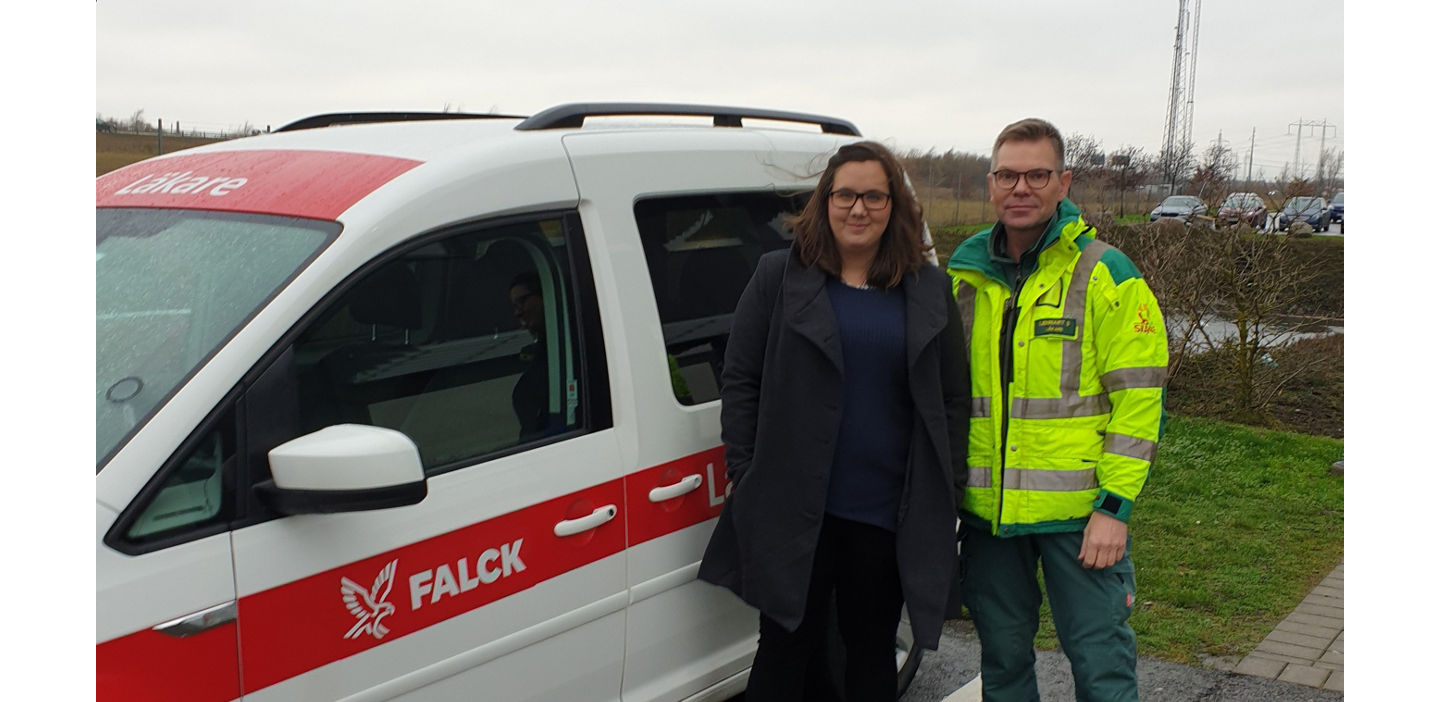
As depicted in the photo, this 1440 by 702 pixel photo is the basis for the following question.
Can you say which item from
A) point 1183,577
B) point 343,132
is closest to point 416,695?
point 343,132

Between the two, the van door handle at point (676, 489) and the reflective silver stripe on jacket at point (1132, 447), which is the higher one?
the reflective silver stripe on jacket at point (1132, 447)

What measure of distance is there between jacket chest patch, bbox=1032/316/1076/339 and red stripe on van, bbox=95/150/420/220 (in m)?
1.59

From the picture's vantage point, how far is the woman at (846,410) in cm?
293

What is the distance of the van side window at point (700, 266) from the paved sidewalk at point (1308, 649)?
2.61m

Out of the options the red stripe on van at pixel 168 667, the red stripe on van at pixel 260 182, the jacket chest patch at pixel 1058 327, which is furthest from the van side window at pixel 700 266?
the red stripe on van at pixel 168 667

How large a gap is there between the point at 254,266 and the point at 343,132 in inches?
31.2

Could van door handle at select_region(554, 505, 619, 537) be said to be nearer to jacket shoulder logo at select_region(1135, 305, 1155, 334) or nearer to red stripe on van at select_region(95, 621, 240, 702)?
red stripe on van at select_region(95, 621, 240, 702)

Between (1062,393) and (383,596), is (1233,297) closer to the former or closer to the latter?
(1062,393)

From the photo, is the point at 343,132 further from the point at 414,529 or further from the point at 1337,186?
the point at 1337,186

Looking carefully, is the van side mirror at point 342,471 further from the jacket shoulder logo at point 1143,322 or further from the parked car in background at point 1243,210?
the parked car in background at point 1243,210

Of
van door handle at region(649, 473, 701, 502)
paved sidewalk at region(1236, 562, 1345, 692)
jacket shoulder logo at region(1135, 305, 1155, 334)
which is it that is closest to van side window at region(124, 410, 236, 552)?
van door handle at region(649, 473, 701, 502)

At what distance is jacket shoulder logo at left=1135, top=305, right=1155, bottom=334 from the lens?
289 centimetres

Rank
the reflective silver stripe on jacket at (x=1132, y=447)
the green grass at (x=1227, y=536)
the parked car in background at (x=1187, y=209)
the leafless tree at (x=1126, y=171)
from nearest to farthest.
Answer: the reflective silver stripe on jacket at (x=1132, y=447)
the green grass at (x=1227, y=536)
the parked car in background at (x=1187, y=209)
the leafless tree at (x=1126, y=171)

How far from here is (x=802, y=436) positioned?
9.62 feet
